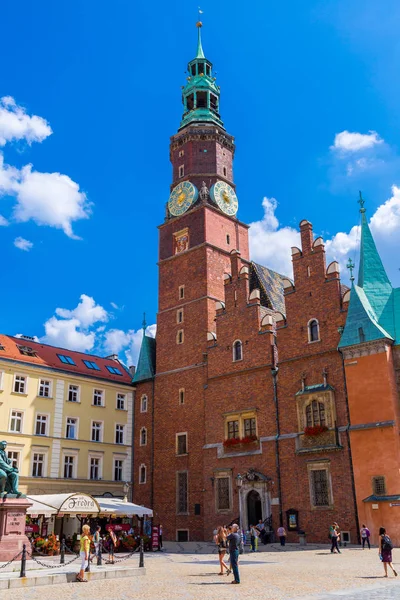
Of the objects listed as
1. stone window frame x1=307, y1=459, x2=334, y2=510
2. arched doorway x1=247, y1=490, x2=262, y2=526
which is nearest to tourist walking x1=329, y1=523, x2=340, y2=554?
stone window frame x1=307, y1=459, x2=334, y2=510

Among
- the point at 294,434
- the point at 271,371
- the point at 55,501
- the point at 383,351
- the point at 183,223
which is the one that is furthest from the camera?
the point at 183,223

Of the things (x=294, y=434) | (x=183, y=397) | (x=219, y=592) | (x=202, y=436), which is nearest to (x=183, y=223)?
(x=183, y=397)

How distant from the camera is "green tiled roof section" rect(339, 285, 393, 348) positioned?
30984 millimetres

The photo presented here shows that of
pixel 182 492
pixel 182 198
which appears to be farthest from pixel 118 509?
pixel 182 198

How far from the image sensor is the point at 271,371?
3569 cm

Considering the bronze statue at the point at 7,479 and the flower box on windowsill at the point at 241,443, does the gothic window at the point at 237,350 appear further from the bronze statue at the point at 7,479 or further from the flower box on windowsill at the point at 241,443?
the bronze statue at the point at 7,479

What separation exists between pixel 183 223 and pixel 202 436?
54.6ft

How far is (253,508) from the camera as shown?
1356 inches

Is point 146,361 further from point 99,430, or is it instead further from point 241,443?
point 241,443

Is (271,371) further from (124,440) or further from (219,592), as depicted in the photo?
(219,592)

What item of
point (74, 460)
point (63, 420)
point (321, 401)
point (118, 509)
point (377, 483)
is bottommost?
point (118, 509)

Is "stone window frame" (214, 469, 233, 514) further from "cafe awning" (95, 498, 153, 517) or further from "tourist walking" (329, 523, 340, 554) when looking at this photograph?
"tourist walking" (329, 523, 340, 554)

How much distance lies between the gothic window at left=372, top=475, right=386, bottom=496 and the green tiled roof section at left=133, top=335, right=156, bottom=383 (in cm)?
1986

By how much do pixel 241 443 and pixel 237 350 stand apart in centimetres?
603
